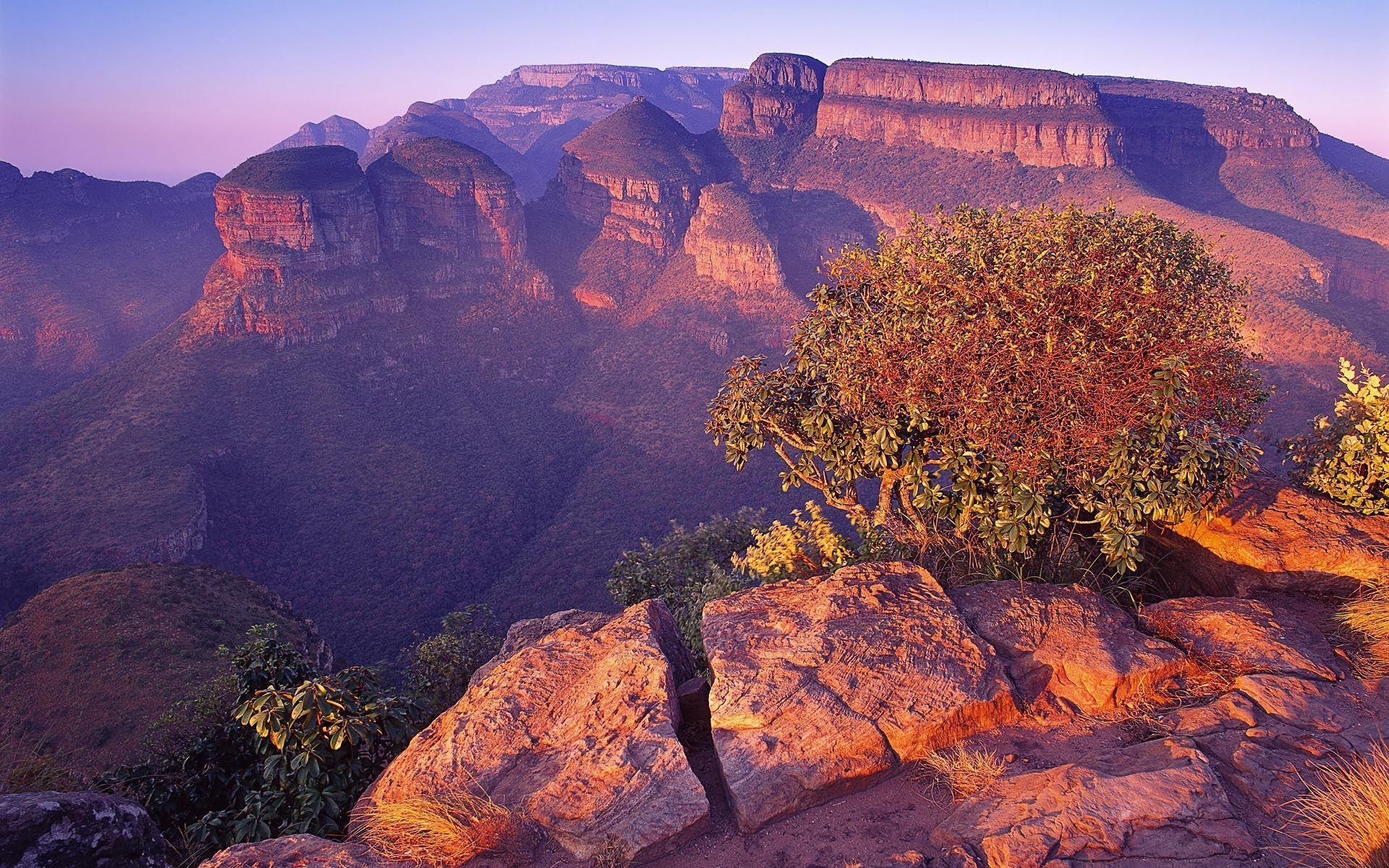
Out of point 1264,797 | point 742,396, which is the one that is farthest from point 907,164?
point 1264,797

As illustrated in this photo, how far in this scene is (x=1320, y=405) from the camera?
1678 inches

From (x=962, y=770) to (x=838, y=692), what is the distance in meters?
1.29

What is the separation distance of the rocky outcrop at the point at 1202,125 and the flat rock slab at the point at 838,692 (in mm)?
95034

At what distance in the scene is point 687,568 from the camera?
19250 millimetres

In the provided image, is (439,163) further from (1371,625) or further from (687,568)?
(1371,625)

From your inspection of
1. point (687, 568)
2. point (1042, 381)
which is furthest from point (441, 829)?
point (687, 568)

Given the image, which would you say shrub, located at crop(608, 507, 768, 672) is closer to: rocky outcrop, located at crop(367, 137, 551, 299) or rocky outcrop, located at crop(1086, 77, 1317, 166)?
rocky outcrop, located at crop(367, 137, 551, 299)

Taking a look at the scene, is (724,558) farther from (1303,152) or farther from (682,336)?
(1303,152)

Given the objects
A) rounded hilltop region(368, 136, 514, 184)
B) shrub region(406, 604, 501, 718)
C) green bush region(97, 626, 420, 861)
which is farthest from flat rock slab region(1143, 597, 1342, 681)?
rounded hilltop region(368, 136, 514, 184)

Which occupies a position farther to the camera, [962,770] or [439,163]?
[439,163]

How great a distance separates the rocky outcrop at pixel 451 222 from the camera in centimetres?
7356

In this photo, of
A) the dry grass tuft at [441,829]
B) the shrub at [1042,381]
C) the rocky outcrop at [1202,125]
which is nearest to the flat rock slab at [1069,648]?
the shrub at [1042,381]

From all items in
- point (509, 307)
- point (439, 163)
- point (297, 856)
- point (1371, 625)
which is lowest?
point (509, 307)

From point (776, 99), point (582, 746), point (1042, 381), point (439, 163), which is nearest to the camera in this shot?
point (582, 746)
